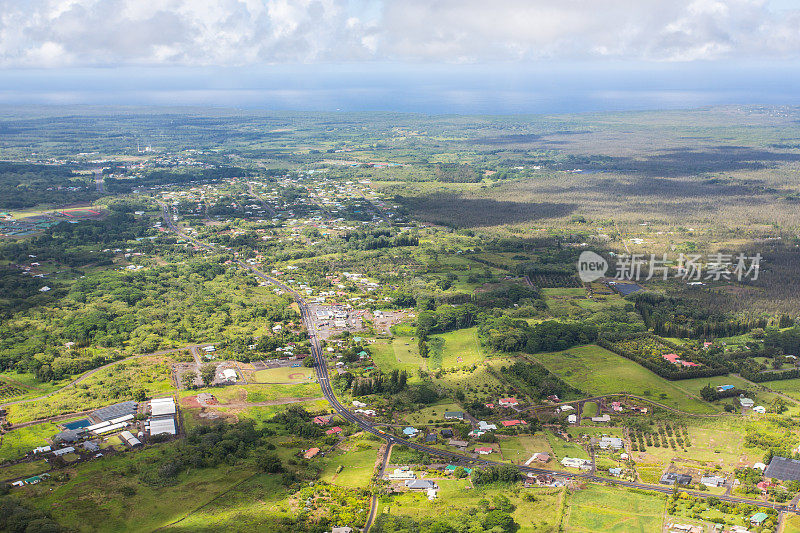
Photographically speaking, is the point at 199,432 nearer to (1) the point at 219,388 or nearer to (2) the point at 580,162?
(1) the point at 219,388

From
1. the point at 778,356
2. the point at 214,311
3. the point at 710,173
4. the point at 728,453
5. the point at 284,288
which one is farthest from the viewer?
the point at 710,173

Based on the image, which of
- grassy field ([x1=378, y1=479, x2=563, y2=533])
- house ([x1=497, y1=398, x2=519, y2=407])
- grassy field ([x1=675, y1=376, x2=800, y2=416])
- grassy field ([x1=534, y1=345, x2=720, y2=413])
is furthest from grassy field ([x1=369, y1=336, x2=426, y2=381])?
grassy field ([x1=675, y1=376, x2=800, y2=416])

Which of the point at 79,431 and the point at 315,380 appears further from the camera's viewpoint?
the point at 315,380

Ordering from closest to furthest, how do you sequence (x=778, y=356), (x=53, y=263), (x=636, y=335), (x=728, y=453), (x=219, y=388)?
(x=728, y=453) < (x=219, y=388) < (x=778, y=356) < (x=636, y=335) < (x=53, y=263)

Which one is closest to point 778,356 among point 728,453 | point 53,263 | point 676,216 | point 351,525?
point 728,453

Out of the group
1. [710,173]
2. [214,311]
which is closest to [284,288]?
[214,311]

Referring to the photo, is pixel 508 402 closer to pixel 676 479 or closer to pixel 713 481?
pixel 676 479

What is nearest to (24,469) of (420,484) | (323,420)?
(323,420)
